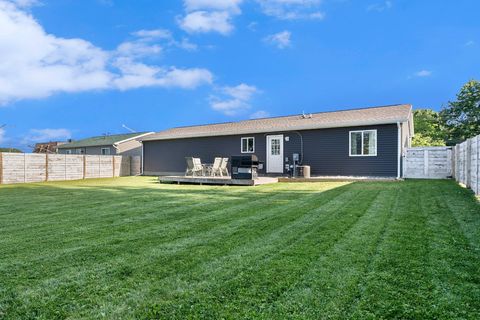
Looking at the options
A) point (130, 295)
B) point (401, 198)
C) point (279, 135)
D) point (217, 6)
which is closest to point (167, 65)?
point (217, 6)

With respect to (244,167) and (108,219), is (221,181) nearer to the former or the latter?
(244,167)

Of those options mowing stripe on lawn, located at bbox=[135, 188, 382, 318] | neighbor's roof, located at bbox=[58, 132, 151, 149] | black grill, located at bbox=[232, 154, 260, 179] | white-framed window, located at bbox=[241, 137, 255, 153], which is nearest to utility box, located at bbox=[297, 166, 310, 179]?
black grill, located at bbox=[232, 154, 260, 179]

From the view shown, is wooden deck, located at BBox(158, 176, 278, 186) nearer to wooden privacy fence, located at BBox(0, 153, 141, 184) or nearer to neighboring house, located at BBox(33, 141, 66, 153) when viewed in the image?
wooden privacy fence, located at BBox(0, 153, 141, 184)

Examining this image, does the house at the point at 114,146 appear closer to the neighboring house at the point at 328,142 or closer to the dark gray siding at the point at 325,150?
the dark gray siding at the point at 325,150

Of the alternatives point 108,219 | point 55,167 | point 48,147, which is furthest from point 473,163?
point 48,147

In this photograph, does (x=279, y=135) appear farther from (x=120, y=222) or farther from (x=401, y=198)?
(x=120, y=222)

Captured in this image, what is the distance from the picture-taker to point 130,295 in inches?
84.0

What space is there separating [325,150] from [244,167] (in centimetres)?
418

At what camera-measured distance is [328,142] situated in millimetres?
13547

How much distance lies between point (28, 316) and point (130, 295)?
57 cm

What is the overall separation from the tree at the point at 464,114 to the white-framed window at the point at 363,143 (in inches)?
709

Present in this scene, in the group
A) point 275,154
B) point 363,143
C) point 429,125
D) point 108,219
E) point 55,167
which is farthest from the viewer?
point 429,125

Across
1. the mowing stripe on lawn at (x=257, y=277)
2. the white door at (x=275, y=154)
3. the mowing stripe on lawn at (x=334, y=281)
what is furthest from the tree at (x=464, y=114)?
the mowing stripe on lawn at (x=257, y=277)

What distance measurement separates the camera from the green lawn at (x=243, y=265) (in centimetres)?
→ 196
